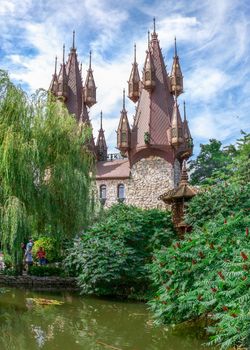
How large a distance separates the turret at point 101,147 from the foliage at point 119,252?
74.0 feet

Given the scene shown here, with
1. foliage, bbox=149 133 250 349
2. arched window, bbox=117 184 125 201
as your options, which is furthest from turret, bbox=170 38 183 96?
foliage, bbox=149 133 250 349

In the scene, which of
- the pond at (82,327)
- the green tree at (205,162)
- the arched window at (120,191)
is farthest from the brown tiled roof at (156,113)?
the pond at (82,327)

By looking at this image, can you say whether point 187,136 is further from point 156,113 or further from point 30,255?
point 30,255

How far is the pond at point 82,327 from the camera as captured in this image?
774 centimetres

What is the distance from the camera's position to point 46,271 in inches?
681

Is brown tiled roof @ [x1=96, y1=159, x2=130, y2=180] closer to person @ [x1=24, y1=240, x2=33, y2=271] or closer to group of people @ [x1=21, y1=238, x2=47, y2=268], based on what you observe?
group of people @ [x1=21, y1=238, x2=47, y2=268]

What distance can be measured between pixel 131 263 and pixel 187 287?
5616 millimetres

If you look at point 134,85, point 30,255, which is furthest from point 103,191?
point 30,255

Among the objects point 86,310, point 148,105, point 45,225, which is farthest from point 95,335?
point 148,105

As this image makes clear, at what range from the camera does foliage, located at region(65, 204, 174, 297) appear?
523 inches

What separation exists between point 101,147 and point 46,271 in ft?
75.5

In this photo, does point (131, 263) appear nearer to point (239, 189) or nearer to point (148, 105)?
point (239, 189)

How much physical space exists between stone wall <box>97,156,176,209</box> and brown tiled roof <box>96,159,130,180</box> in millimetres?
1074

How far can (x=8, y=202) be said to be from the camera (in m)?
13.1
